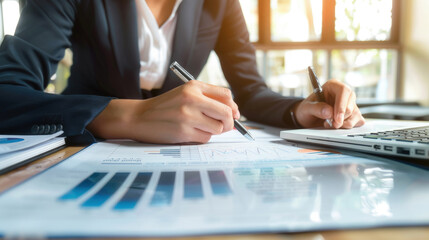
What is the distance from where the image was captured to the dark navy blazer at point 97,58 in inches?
18.6

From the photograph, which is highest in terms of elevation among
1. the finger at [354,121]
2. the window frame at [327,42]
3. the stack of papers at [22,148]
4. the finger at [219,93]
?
the window frame at [327,42]

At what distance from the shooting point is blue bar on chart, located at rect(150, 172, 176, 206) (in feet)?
0.71

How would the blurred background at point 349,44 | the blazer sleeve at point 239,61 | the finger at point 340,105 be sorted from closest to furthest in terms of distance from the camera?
the finger at point 340,105, the blazer sleeve at point 239,61, the blurred background at point 349,44

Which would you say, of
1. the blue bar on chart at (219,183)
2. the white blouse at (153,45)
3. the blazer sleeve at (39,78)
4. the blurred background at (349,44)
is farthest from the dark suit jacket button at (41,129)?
the blurred background at (349,44)

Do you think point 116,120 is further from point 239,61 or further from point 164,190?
point 239,61

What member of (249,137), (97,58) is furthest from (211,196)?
(97,58)

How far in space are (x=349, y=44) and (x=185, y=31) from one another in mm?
3227

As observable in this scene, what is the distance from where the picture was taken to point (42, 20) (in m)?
0.63

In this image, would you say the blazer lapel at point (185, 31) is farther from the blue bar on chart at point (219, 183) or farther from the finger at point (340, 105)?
the blue bar on chart at point (219, 183)

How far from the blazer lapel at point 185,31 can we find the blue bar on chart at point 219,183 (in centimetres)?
54

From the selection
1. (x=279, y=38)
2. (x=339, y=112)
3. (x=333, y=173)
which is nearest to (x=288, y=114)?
(x=339, y=112)

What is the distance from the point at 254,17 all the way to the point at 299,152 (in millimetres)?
3422

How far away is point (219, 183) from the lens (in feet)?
0.88

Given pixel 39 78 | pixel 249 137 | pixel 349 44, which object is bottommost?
pixel 249 137
